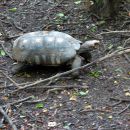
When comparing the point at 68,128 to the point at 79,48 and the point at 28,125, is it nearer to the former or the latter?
the point at 28,125

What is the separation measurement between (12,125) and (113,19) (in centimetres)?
379

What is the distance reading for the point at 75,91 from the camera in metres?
5.96

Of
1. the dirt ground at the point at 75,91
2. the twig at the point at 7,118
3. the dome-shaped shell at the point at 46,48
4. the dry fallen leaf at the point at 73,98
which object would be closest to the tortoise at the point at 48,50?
the dome-shaped shell at the point at 46,48

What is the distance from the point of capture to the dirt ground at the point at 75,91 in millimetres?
5289

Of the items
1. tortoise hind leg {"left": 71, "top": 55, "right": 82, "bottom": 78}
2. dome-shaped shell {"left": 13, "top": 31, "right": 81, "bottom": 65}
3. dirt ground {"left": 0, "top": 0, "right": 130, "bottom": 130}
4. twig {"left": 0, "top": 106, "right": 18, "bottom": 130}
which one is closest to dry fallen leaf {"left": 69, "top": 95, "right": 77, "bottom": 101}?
dirt ground {"left": 0, "top": 0, "right": 130, "bottom": 130}

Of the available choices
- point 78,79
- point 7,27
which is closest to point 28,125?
point 78,79

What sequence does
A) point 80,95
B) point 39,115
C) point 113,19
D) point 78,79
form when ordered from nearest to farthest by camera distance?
point 39,115 → point 80,95 → point 78,79 → point 113,19

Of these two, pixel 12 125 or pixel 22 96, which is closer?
pixel 12 125

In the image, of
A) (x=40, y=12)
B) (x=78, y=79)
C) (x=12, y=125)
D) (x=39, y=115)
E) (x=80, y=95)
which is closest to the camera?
(x=12, y=125)

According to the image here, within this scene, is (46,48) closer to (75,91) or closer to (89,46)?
(89,46)

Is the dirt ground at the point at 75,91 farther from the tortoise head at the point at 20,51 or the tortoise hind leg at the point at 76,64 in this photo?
the tortoise head at the point at 20,51

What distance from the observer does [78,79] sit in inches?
247

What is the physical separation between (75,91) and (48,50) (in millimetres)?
798

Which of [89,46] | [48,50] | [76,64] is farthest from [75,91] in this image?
[89,46]
